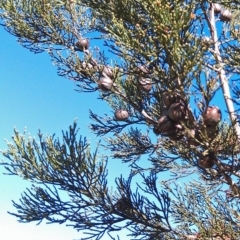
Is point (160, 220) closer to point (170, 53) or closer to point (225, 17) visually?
point (170, 53)

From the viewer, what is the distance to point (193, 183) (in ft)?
16.4

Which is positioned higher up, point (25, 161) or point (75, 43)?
point (75, 43)

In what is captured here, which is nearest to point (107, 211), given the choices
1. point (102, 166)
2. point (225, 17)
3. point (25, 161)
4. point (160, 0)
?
point (102, 166)

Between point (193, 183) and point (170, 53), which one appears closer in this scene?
point (170, 53)

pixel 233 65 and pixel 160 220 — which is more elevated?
pixel 233 65

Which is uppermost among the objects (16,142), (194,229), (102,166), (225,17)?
(225,17)

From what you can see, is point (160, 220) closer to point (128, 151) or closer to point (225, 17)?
point (128, 151)

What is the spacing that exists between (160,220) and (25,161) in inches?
63.0

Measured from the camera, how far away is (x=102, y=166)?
3979mm

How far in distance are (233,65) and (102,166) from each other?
5.90ft

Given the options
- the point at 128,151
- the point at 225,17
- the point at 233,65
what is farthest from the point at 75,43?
the point at 233,65

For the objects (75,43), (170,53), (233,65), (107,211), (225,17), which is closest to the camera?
(170,53)

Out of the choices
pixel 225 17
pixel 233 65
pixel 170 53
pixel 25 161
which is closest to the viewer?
pixel 170 53

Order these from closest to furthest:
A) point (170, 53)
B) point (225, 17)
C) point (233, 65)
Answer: point (170, 53) → point (233, 65) → point (225, 17)
